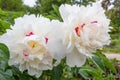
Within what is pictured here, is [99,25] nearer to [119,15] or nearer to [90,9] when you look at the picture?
[90,9]

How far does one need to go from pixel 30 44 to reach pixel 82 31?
15cm

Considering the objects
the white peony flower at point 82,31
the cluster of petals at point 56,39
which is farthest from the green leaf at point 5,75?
the white peony flower at point 82,31

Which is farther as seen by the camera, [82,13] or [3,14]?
[3,14]

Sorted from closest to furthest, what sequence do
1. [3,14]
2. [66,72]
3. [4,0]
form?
[3,14], [66,72], [4,0]

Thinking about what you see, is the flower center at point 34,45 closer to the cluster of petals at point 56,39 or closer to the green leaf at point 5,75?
the cluster of petals at point 56,39

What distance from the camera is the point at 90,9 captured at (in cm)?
104

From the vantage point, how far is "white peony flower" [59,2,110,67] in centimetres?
98

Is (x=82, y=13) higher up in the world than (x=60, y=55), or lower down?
higher up

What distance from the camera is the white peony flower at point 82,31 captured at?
981mm

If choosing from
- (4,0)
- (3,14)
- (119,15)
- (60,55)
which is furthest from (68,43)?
(4,0)

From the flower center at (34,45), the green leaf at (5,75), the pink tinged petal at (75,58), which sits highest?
the flower center at (34,45)

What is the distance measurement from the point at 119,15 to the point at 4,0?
40.3 feet

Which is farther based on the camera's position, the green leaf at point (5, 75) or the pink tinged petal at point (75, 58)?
the green leaf at point (5, 75)

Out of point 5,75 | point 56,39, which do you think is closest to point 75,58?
point 56,39
